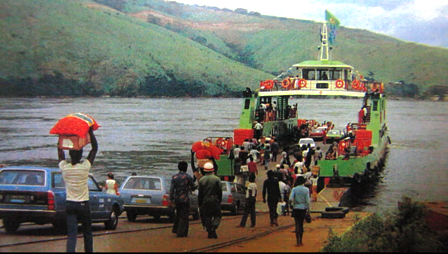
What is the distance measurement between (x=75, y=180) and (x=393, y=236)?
5.65 meters

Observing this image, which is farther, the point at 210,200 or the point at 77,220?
the point at 210,200

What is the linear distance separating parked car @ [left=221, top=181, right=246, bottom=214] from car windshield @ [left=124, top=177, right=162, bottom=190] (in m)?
2.78

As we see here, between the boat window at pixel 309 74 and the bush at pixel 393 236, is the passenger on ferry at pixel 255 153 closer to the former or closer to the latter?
the boat window at pixel 309 74

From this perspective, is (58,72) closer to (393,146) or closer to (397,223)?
(393,146)

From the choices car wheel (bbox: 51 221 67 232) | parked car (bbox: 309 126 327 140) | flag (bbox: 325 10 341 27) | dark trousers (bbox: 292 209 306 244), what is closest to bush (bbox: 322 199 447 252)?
dark trousers (bbox: 292 209 306 244)

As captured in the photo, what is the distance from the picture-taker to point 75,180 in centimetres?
1059

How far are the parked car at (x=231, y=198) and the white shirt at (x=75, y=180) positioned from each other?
31.9ft

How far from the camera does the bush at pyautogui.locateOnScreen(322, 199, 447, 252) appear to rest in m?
10.9

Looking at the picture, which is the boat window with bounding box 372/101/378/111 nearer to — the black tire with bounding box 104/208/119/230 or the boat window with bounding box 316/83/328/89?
the boat window with bounding box 316/83/328/89

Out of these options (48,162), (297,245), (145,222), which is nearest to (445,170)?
(48,162)

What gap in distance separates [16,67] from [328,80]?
472 ft

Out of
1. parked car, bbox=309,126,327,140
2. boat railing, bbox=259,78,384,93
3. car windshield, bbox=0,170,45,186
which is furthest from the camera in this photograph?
parked car, bbox=309,126,327,140

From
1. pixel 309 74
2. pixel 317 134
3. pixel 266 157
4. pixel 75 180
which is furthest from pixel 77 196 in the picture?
pixel 317 134

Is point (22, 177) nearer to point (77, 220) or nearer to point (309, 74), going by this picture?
point (77, 220)
